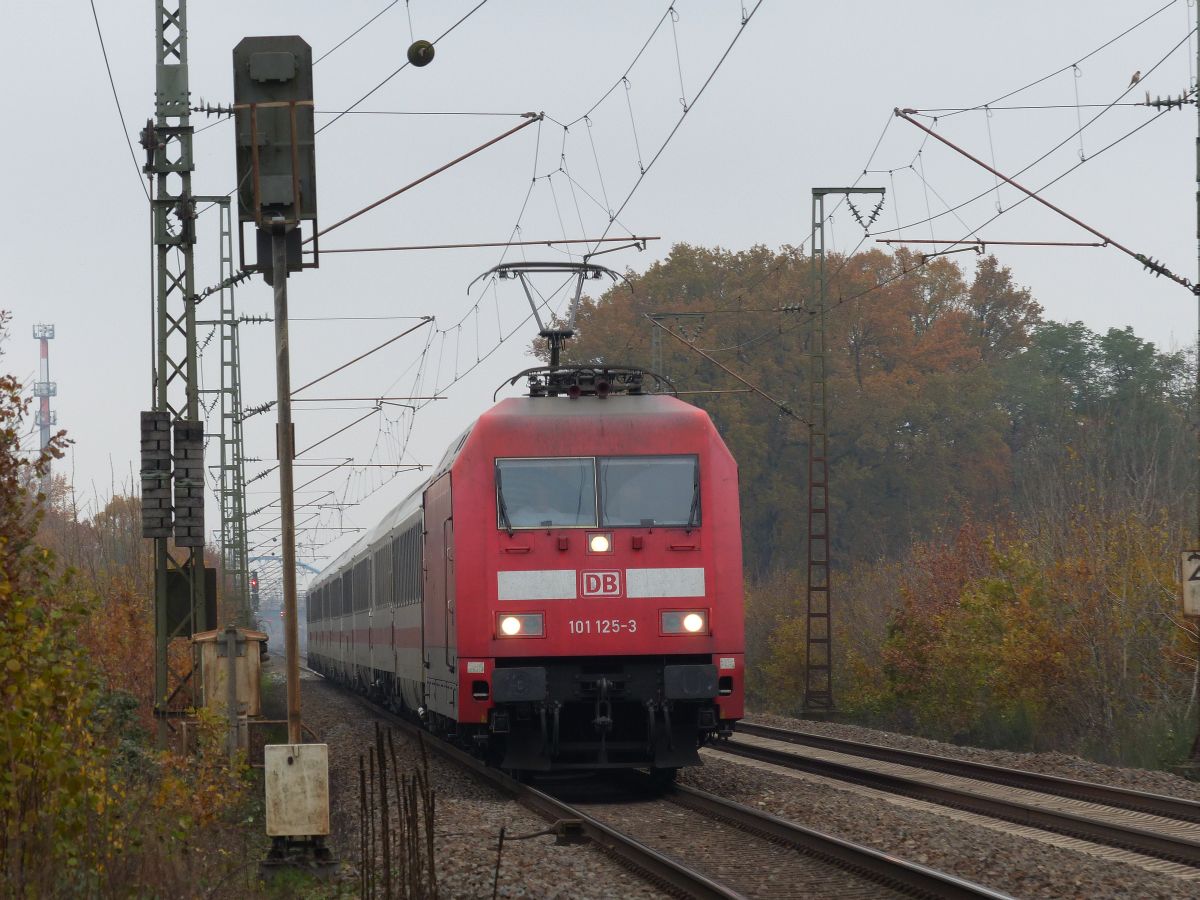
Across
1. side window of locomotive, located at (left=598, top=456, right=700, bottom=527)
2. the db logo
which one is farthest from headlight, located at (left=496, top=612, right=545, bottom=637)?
side window of locomotive, located at (left=598, top=456, right=700, bottom=527)

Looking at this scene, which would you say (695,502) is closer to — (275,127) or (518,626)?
(518,626)

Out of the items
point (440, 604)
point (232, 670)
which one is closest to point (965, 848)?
point (440, 604)

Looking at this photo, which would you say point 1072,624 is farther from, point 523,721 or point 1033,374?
point 1033,374

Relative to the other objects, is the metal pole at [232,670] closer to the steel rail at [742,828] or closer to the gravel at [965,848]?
the steel rail at [742,828]

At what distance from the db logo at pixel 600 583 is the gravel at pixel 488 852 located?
1.93 m

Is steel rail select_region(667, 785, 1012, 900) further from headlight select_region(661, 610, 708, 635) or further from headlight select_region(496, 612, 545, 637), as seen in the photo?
headlight select_region(496, 612, 545, 637)

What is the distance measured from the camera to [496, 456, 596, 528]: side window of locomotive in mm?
14609

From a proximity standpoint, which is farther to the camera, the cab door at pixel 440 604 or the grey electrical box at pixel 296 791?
the cab door at pixel 440 604

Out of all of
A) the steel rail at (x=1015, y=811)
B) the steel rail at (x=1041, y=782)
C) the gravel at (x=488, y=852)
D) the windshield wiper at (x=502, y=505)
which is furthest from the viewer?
the windshield wiper at (x=502, y=505)

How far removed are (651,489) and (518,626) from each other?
1701 millimetres

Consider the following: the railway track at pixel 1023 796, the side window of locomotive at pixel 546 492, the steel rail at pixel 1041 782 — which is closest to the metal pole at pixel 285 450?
the side window of locomotive at pixel 546 492

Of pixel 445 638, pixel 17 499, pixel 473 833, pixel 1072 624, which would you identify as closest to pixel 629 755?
pixel 445 638

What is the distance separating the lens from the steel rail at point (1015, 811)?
1109 cm

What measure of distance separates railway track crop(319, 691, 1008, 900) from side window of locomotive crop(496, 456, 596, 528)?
2.39m
